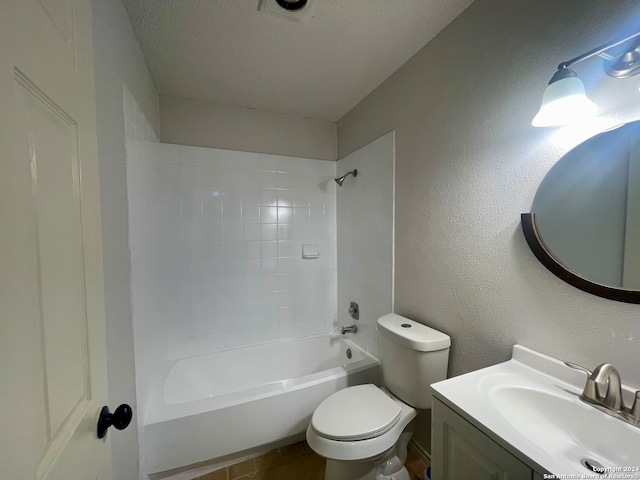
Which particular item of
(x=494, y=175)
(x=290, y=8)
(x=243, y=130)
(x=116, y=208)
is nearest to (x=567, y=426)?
(x=494, y=175)

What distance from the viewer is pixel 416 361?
1269 mm

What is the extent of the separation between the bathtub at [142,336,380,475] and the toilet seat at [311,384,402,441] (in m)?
0.30

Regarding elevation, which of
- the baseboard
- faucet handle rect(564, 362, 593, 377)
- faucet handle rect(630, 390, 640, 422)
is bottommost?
the baseboard

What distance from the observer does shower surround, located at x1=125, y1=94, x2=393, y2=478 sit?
174 cm

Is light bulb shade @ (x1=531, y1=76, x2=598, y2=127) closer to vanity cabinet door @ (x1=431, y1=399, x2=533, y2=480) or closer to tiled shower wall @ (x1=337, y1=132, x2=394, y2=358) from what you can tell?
tiled shower wall @ (x1=337, y1=132, x2=394, y2=358)

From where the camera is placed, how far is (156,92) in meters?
1.87

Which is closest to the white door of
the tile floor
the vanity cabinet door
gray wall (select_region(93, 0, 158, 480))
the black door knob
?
the black door knob

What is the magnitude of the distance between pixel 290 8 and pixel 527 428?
1.85m

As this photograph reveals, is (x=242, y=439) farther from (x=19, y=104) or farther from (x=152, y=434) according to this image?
(x=19, y=104)

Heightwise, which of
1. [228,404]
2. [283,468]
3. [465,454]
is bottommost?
[283,468]

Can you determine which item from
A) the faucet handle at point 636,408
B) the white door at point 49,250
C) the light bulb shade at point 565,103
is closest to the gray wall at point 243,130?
the white door at point 49,250

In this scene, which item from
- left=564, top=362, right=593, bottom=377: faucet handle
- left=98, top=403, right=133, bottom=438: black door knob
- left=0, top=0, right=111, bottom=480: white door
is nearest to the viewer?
left=0, top=0, right=111, bottom=480: white door

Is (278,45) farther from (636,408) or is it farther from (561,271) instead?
(636,408)

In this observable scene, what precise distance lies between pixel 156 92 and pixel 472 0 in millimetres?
2008
